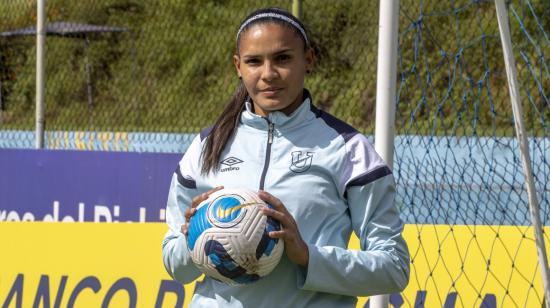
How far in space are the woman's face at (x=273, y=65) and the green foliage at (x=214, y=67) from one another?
15.8 ft

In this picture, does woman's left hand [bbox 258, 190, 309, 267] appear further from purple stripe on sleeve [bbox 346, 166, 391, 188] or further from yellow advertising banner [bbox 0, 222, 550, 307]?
yellow advertising banner [bbox 0, 222, 550, 307]

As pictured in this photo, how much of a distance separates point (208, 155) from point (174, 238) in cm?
26

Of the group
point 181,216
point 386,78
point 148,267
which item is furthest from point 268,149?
point 148,267

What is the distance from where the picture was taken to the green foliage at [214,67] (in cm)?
955

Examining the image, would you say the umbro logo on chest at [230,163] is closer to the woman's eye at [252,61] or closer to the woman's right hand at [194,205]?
the woman's right hand at [194,205]

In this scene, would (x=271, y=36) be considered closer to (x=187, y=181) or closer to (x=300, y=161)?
(x=300, y=161)

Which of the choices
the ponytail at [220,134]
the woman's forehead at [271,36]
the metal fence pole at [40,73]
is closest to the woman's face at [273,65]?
the woman's forehead at [271,36]

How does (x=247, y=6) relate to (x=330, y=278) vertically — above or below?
above

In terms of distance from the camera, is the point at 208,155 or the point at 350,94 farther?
the point at 350,94

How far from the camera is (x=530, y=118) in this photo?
10.5m

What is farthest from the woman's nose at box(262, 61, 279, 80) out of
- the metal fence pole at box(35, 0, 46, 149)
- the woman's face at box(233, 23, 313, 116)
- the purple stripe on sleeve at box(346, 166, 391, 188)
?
the metal fence pole at box(35, 0, 46, 149)

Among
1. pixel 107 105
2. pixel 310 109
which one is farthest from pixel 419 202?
pixel 107 105

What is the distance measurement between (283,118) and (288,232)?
14.1 inches

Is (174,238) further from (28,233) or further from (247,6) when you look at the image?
(247,6)
